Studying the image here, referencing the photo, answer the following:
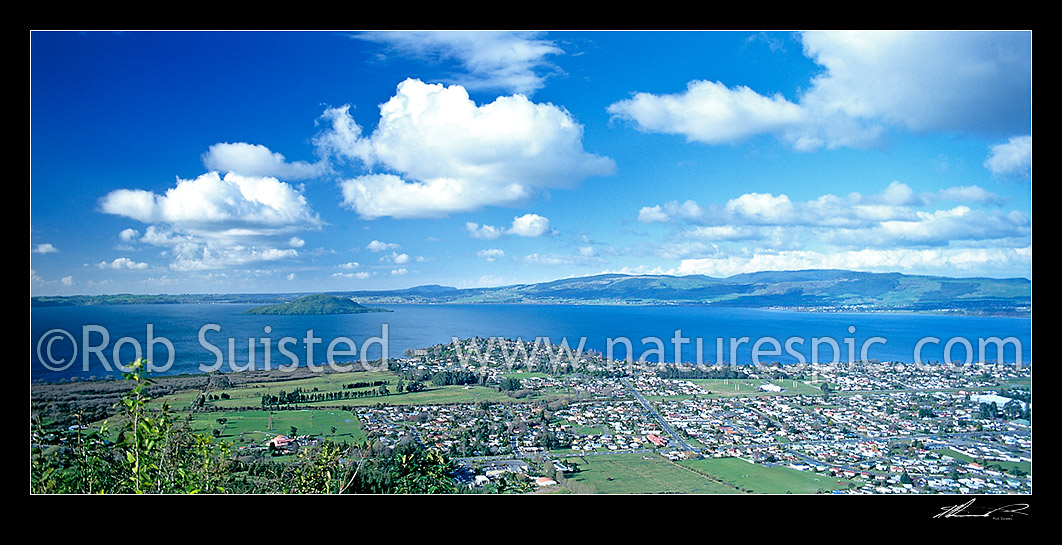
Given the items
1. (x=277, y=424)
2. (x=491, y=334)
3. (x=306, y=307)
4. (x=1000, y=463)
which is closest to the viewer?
(x=1000, y=463)

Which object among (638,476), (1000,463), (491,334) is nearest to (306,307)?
(491,334)

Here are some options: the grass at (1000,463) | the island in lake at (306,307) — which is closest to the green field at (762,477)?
the grass at (1000,463)

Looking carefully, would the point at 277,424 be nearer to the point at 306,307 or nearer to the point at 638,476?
the point at 306,307
